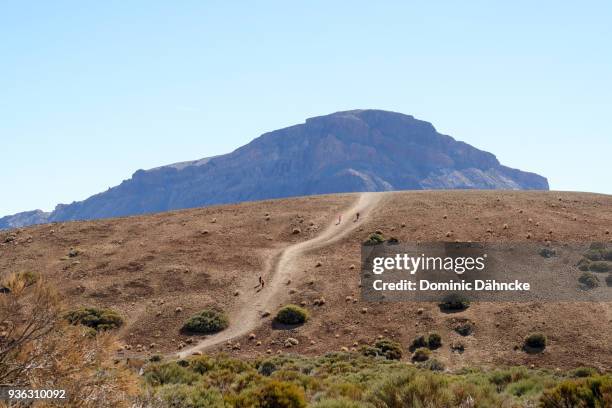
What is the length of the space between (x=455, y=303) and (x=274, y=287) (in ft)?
44.5

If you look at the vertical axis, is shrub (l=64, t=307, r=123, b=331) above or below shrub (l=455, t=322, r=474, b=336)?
above

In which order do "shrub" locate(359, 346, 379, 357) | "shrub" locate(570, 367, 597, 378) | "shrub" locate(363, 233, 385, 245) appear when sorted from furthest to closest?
"shrub" locate(363, 233, 385, 245), "shrub" locate(359, 346, 379, 357), "shrub" locate(570, 367, 597, 378)

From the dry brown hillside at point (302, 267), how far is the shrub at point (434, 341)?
0.88 m

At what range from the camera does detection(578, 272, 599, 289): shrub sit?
122 ft

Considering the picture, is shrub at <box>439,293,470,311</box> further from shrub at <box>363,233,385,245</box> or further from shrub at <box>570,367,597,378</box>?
shrub at <box>363,233,385,245</box>

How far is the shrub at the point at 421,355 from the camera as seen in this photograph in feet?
96.6

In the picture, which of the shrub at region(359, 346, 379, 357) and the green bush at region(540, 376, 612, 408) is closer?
the green bush at region(540, 376, 612, 408)

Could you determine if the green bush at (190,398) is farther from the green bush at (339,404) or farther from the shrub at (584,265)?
→ the shrub at (584,265)

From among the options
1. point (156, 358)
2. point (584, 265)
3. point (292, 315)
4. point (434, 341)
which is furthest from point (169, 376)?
point (584, 265)

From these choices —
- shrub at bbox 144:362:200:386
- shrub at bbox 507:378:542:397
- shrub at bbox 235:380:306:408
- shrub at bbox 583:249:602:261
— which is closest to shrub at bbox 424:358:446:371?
shrub at bbox 507:378:542:397

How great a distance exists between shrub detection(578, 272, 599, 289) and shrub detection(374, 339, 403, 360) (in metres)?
15.2

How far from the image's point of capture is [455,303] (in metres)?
35.9

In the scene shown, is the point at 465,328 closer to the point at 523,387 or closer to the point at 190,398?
the point at 523,387

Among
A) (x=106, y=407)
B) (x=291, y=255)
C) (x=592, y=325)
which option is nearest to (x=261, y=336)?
(x=291, y=255)
